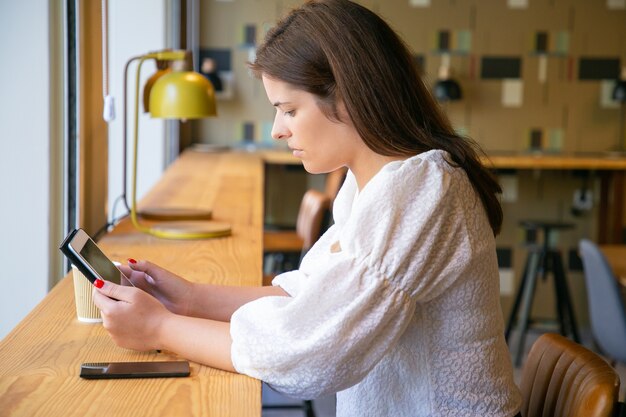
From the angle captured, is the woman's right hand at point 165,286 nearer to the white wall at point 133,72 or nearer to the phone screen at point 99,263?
the phone screen at point 99,263

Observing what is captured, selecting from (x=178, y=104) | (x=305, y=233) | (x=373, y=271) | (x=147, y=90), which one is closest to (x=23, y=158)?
(x=178, y=104)

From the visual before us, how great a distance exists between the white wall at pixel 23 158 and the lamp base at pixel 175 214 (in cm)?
53

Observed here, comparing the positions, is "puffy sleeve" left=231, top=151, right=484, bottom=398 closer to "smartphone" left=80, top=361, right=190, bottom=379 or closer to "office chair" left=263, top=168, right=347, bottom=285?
"smartphone" left=80, top=361, right=190, bottom=379

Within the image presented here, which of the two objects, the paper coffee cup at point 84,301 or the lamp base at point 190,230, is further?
the lamp base at point 190,230

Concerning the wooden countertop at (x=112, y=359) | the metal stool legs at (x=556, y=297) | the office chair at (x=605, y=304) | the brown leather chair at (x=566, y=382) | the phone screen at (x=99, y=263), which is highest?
the phone screen at (x=99, y=263)

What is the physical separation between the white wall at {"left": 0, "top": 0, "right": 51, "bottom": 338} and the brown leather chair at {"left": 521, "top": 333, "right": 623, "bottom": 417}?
1035mm

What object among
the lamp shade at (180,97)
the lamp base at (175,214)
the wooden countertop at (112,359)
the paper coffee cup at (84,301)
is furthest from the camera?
the lamp base at (175,214)

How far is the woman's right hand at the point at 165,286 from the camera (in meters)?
1.44

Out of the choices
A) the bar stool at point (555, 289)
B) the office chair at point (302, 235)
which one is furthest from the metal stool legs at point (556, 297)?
the office chair at point (302, 235)

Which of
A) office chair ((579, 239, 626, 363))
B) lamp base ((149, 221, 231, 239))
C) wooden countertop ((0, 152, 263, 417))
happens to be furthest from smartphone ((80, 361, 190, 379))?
office chair ((579, 239, 626, 363))

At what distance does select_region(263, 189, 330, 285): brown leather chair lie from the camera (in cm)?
345

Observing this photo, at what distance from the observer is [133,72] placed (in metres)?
3.72

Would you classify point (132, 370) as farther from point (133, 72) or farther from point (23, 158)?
point (133, 72)

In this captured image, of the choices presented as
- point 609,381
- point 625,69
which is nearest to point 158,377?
point 609,381
